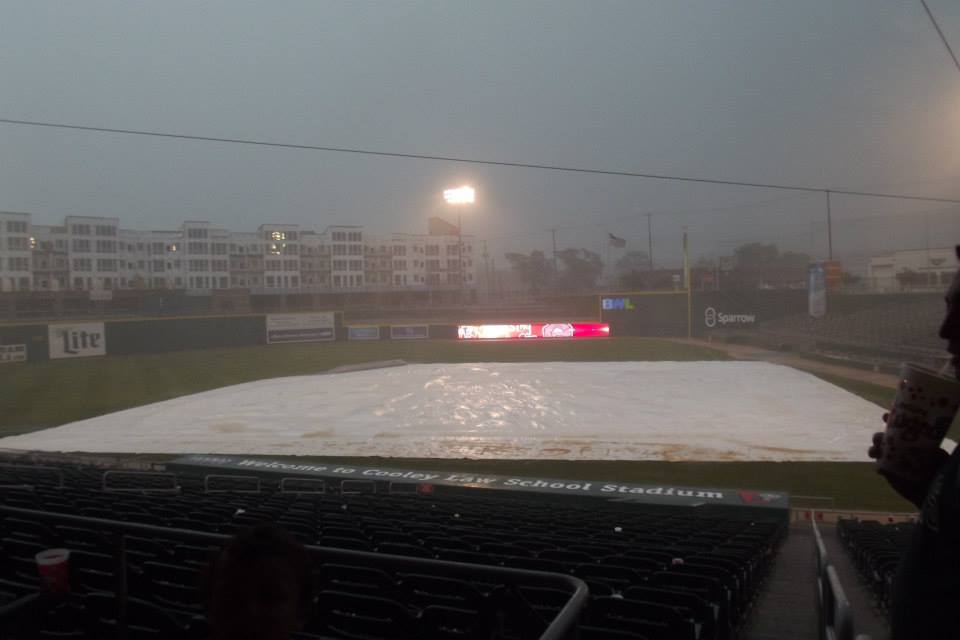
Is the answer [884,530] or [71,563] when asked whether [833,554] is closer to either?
[884,530]

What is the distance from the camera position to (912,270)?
132 feet

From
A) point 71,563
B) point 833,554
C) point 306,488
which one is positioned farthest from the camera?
point 306,488

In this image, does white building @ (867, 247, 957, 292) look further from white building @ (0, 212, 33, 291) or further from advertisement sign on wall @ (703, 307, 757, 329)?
white building @ (0, 212, 33, 291)

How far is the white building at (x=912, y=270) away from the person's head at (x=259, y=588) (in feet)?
128

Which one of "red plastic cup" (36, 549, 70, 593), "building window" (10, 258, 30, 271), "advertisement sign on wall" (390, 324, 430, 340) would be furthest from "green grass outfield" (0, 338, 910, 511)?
"red plastic cup" (36, 549, 70, 593)

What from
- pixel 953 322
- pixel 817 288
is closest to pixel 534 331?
pixel 817 288

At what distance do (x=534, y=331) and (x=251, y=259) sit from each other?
22069 mm

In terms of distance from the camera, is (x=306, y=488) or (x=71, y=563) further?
(x=306, y=488)

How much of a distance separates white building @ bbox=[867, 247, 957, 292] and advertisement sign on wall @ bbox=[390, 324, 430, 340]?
2843 centimetres

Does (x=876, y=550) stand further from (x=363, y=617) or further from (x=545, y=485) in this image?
(x=545, y=485)

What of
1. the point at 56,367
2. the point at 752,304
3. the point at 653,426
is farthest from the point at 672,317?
the point at 56,367

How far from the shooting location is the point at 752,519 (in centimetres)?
1115

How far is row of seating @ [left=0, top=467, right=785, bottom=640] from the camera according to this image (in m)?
3.30

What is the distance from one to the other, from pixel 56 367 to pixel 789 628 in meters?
39.1
